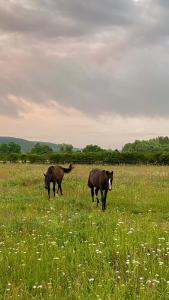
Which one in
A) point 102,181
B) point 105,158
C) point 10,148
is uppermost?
point 10,148

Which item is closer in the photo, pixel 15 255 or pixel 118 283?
pixel 118 283

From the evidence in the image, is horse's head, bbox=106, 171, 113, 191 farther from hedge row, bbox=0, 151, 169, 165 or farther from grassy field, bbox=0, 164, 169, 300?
hedge row, bbox=0, 151, 169, 165

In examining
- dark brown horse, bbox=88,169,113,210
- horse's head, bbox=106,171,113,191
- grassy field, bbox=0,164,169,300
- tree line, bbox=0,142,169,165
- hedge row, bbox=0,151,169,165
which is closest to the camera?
grassy field, bbox=0,164,169,300

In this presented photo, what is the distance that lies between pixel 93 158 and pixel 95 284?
65861 millimetres

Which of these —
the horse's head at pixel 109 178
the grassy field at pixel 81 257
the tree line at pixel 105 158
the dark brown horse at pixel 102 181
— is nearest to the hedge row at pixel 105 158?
the tree line at pixel 105 158

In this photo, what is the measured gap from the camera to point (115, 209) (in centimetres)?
1803

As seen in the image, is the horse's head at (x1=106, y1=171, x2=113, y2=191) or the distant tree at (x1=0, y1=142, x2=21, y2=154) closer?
the horse's head at (x1=106, y1=171, x2=113, y2=191)

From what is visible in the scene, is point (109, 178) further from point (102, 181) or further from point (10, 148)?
point (10, 148)

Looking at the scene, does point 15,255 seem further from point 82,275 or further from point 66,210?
point 66,210

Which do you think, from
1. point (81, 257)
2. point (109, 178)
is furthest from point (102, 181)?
point (81, 257)

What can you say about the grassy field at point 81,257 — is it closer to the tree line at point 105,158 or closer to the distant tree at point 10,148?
the tree line at point 105,158

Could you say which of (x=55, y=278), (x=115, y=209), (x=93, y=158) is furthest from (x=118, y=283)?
(x=93, y=158)

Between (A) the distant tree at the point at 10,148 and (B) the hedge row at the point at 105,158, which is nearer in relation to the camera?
(B) the hedge row at the point at 105,158

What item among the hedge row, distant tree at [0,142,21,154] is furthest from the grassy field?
distant tree at [0,142,21,154]
